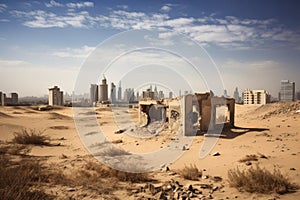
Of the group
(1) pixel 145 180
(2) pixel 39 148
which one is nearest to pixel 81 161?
(1) pixel 145 180

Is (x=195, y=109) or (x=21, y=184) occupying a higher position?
(x=195, y=109)

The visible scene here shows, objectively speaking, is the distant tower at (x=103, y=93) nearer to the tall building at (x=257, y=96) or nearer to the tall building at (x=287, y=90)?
the tall building at (x=257, y=96)

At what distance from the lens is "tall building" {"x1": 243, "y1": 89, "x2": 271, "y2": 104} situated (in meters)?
47.8

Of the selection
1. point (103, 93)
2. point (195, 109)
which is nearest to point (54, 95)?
point (103, 93)

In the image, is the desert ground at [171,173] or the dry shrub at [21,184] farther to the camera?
the desert ground at [171,173]

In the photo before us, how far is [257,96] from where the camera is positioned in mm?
49875

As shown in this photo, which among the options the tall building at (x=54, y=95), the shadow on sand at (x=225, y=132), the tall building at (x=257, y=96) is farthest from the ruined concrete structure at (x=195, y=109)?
the tall building at (x=54, y=95)

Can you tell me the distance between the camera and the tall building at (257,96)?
47.8 m

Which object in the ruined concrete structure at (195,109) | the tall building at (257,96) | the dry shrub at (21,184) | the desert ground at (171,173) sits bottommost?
the desert ground at (171,173)

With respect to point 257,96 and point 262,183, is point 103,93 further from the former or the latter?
point 262,183

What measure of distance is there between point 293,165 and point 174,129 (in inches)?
292

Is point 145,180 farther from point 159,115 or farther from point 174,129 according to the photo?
point 159,115

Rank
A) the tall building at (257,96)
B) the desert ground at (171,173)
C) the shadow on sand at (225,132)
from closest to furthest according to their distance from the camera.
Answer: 1. the desert ground at (171,173)
2. the shadow on sand at (225,132)
3. the tall building at (257,96)

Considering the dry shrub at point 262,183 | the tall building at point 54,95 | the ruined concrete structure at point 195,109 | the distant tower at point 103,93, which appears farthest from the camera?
the distant tower at point 103,93
